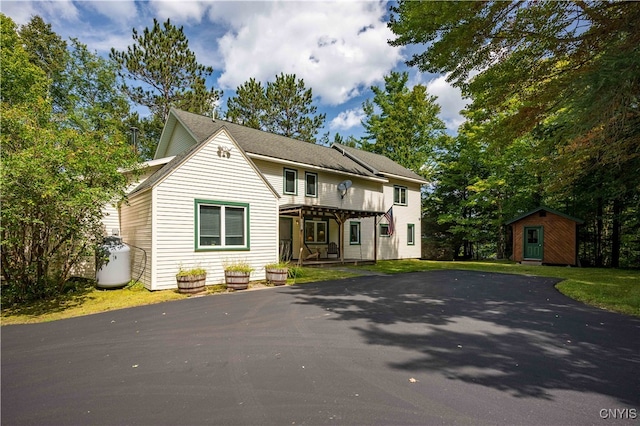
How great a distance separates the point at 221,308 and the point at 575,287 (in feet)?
34.9

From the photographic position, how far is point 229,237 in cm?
1052

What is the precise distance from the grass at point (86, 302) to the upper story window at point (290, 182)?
7.03 m

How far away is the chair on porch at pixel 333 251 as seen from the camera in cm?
1858

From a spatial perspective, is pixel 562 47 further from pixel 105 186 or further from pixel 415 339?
pixel 105 186

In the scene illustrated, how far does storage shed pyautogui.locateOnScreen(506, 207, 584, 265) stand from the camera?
18.4 metres

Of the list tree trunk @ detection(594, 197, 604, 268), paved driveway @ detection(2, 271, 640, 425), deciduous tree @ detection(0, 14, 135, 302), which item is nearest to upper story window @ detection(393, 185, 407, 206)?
tree trunk @ detection(594, 197, 604, 268)

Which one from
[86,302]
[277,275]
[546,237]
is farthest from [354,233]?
[86,302]

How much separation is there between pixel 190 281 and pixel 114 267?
2.58 meters

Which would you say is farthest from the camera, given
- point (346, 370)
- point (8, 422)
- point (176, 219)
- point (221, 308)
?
point (176, 219)

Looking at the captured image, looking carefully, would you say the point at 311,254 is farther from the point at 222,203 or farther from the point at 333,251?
the point at 222,203

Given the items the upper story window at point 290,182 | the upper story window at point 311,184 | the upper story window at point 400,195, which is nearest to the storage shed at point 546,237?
the upper story window at point 400,195

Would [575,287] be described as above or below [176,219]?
below

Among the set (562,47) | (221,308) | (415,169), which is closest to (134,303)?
(221,308)

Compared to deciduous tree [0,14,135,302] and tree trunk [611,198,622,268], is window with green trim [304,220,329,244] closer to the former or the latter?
deciduous tree [0,14,135,302]
